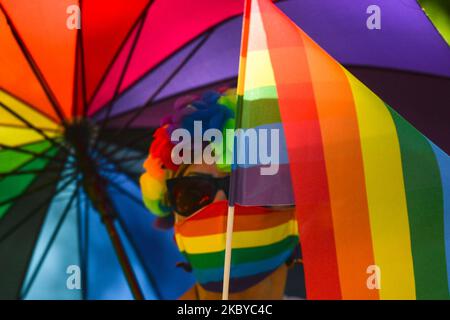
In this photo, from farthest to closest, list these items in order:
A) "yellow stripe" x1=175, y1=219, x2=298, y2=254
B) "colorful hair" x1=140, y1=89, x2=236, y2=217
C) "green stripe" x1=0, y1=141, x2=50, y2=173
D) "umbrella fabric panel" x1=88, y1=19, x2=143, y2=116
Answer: "green stripe" x1=0, y1=141, x2=50, y2=173, "umbrella fabric panel" x1=88, y1=19, x2=143, y2=116, "colorful hair" x1=140, y1=89, x2=236, y2=217, "yellow stripe" x1=175, y1=219, x2=298, y2=254

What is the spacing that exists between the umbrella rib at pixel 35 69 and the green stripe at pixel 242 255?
892mm

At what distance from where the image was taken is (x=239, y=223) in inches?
114

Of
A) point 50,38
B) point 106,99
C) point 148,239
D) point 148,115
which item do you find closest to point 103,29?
point 50,38

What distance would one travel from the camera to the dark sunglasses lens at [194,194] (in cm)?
297

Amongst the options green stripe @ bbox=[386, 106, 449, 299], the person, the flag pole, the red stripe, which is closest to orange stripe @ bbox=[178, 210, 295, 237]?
the person

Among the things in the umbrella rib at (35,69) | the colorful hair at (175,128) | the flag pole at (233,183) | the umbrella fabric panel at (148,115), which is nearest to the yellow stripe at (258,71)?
the flag pole at (233,183)

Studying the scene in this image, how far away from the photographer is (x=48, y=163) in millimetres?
3502

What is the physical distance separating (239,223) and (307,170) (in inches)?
22.6

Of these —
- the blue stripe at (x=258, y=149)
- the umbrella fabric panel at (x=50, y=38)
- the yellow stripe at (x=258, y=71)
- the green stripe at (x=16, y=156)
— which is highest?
the umbrella fabric panel at (x=50, y=38)

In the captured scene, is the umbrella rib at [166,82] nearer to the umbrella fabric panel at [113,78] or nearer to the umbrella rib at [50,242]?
the umbrella fabric panel at [113,78]

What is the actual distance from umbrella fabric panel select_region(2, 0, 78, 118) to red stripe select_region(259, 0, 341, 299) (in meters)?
1.07

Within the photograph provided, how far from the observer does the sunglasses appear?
9.76 ft

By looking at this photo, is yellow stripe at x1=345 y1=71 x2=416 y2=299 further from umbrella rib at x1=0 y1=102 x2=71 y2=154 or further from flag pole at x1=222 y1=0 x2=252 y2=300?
umbrella rib at x1=0 y1=102 x2=71 y2=154
